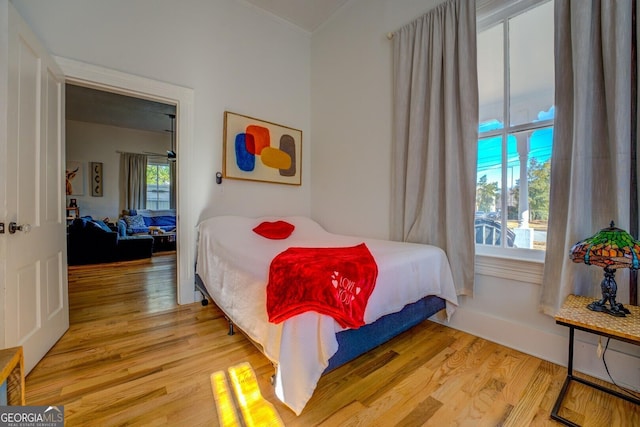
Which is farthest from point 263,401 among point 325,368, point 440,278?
point 440,278

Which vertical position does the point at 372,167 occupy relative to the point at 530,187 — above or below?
above

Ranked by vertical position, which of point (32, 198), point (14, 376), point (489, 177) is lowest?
point (14, 376)

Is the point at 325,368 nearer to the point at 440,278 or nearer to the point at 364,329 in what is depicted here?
the point at 364,329

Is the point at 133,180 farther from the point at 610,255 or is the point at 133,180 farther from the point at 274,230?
the point at 610,255

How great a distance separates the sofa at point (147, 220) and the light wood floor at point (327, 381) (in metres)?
4.29

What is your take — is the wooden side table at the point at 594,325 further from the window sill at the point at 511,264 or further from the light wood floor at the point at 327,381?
the window sill at the point at 511,264

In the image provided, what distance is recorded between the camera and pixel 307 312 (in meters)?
1.21

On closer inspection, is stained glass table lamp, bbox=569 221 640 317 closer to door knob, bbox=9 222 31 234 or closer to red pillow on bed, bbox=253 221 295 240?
red pillow on bed, bbox=253 221 295 240

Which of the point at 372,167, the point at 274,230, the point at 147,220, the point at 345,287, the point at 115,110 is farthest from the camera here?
the point at 147,220

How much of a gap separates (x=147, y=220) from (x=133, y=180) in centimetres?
109

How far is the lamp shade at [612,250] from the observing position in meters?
1.23

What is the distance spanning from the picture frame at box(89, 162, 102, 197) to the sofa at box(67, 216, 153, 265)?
249 cm

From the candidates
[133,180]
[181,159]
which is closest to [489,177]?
[181,159]

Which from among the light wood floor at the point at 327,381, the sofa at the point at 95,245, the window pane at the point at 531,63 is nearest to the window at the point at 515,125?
the window pane at the point at 531,63
